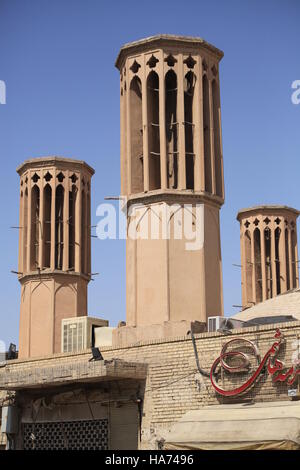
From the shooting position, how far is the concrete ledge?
653 inches

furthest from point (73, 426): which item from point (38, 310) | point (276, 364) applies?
point (38, 310)

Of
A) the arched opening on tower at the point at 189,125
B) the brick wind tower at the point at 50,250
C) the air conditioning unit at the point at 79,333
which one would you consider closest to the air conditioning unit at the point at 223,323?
the arched opening on tower at the point at 189,125

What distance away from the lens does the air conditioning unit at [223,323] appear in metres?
16.9

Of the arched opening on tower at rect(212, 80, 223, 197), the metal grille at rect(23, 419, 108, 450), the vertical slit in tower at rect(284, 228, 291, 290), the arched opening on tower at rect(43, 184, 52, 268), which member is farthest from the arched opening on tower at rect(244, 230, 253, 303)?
the metal grille at rect(23, 419, 108, 450)

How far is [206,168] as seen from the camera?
2116 cm

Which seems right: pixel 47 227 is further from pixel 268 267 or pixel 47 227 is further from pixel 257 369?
pixel 257 369

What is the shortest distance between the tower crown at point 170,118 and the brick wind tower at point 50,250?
36.7 feet

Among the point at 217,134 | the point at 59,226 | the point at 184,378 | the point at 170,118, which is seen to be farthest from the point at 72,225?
the point at 184,378

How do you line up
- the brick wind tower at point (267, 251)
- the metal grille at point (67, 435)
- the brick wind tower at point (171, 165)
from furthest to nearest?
the brick wind tower at point (267, 251)
the brick wind tower at point (171, 165)
the metal grille at point (67, 435)

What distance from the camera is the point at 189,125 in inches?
842

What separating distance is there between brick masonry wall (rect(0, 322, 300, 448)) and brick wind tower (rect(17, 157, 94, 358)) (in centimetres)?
1437

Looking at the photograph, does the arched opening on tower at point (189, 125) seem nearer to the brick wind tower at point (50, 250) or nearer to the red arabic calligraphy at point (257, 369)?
the red arabic calligraphy at point (257, 369)

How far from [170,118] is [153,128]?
517 mm

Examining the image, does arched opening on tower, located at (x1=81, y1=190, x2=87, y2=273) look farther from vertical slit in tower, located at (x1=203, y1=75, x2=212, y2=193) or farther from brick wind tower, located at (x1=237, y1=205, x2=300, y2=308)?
vertical slit in tower, located at (x1=203, y1=75, x2=212, y2=193)
